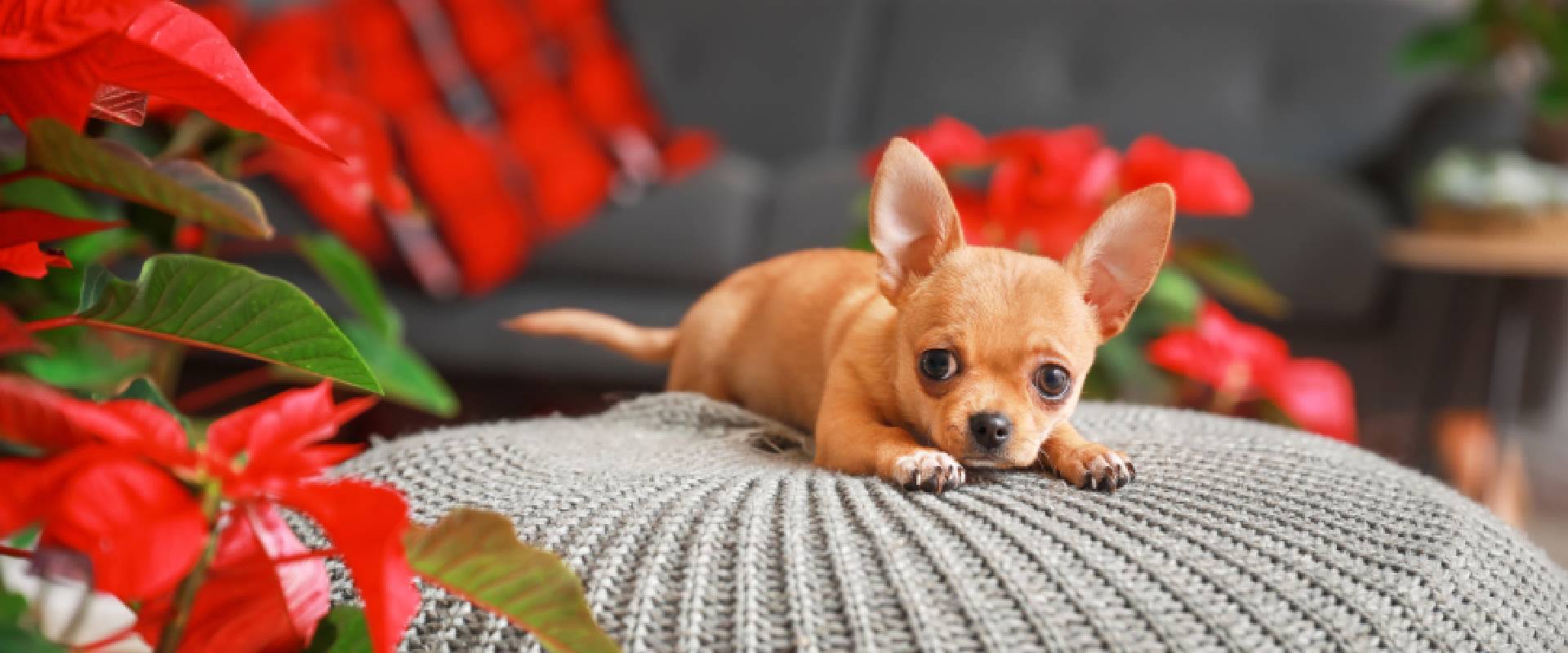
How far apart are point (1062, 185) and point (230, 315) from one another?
2.80 ft

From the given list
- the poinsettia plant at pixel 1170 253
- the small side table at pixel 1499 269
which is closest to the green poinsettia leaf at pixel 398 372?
the poinsettia plant at pixel 1170 253

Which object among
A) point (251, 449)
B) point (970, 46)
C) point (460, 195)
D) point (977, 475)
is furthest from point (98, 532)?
point (970, 46)

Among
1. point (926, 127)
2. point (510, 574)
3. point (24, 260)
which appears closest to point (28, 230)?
point (24, 260)

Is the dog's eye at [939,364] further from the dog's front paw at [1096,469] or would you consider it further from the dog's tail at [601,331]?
the dog's tail at [601,331]

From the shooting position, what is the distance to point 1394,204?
8.36 feet

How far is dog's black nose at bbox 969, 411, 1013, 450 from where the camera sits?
0.70 metres

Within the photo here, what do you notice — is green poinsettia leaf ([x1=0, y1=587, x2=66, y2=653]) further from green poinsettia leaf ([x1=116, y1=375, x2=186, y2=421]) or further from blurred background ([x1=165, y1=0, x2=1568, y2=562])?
blurred background ([x1=165, y1=0, x2=1568, y2=562])

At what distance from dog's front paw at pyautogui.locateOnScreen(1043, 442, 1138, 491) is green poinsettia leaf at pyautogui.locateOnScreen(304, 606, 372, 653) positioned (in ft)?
1.40

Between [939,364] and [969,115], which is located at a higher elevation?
[969,115]

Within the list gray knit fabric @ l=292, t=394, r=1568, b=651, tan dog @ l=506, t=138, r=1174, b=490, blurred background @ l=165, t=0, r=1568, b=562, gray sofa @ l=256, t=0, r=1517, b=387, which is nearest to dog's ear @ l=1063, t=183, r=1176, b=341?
tan dog @ l=506, t=138, r=1174, b=490

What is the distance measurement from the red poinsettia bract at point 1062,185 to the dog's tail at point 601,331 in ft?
1.03

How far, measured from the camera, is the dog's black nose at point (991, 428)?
2.30 ft

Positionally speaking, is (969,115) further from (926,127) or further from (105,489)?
(105,489)

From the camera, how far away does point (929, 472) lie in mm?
694
